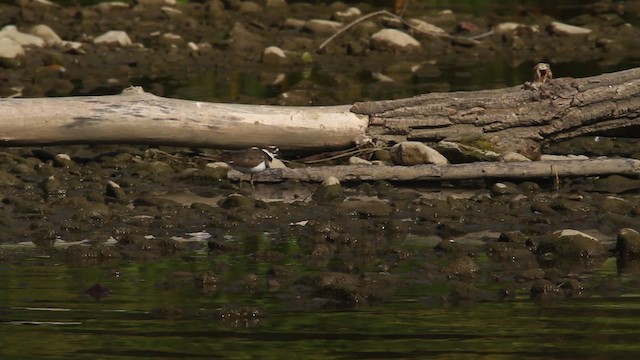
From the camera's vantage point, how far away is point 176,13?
23.8 meters

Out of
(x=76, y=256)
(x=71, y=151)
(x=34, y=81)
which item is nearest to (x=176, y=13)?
(x=34, y=81)

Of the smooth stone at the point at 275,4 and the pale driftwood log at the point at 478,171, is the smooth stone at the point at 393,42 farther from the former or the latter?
the pale driftwood log at the point at 478,171

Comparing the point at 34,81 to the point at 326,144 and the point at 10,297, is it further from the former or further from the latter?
the point at 10,297

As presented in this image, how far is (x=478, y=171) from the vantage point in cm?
1027

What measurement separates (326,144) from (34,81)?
677cm

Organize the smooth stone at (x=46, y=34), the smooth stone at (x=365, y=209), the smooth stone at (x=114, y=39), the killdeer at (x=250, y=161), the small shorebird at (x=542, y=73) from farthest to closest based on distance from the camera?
1. the smooth stone at (x=114, y=39)
2. the smooth stone at (x=46, y=34)
3. the small shorebird at (x=542, y=73)
4. the killdeer at (x=250, y=161)
5. the smooth stone at (x=365, y=209)

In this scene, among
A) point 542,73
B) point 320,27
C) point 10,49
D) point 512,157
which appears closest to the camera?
point 512,157

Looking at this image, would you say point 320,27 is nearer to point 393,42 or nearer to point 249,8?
point 393,42

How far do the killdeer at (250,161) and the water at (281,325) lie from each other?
9.41 ft

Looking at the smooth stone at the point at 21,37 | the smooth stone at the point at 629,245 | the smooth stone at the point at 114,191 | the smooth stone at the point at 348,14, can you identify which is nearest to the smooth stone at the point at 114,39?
the smooth stone at the point at 21,37

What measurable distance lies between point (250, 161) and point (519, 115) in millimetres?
2120

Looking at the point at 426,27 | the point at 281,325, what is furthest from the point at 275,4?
the point at 281,325

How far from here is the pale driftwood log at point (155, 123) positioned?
10.9 m

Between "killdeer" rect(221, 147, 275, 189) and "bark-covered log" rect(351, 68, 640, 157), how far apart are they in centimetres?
122
